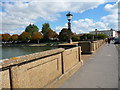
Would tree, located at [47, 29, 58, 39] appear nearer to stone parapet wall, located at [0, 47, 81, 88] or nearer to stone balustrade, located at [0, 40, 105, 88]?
stone balustrade, located at [0, 40, 105, 88]

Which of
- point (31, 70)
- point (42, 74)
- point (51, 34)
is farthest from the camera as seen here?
point (51, 34)

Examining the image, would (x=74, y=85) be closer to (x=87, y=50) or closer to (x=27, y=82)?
(x=27, y=82)

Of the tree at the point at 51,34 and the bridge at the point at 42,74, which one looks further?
the tree at the point at 51,34

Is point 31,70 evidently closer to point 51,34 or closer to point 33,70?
point 33,70

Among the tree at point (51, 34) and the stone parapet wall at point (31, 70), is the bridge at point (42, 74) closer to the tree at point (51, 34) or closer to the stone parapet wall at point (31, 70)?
the stone parapet wall at point (31, 70)

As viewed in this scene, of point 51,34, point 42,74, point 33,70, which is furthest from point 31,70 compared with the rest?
point 51,34

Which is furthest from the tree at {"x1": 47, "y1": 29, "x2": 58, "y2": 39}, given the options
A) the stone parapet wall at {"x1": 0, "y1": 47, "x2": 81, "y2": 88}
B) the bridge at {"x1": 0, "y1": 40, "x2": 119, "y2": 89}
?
the stone parapet wall at {"x1": 0, "y1": 47, "x2": 81, "y2": 88}

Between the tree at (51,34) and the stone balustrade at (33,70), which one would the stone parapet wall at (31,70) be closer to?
the stone balustrade at (33,70)

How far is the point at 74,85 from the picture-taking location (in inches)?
179

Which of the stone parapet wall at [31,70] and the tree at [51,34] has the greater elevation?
the tree at [51,34]

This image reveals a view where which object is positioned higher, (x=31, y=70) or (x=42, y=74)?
(x=31, y=70)

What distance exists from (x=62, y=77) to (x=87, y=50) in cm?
933

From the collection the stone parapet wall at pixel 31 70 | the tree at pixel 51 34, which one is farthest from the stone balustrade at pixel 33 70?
the tree at pixel 51 34

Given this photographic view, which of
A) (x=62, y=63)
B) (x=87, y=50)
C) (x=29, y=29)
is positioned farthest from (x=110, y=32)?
(x=62, y=63)
